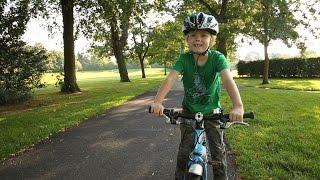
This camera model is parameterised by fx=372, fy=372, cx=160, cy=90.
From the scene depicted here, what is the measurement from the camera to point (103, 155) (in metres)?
7.30

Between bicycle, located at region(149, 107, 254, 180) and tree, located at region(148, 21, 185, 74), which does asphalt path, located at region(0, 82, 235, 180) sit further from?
tree, located at region(148, 21, 185, 74)

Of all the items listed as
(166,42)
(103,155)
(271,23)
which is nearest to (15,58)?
(103,155)

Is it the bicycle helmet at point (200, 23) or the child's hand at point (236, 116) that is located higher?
the bicycle helmet at point (200, 23)

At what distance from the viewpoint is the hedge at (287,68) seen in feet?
120

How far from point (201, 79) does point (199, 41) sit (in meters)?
0.43

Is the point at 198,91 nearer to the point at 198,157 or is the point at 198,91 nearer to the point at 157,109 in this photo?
the point at 157,109

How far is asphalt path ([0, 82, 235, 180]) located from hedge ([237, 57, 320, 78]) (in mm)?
29989

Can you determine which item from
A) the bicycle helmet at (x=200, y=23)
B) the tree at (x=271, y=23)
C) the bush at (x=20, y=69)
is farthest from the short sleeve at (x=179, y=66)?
the tree at (x=271, y=23)

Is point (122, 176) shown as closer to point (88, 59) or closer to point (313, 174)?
point (313, 174)

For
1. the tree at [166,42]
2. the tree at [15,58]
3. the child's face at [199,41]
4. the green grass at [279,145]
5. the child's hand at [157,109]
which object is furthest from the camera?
the tree at [166,42]

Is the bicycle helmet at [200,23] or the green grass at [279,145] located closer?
the bicycle helmet at [200,23]

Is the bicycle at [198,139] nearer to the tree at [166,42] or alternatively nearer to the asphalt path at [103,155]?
the asphalt path at [103,155]

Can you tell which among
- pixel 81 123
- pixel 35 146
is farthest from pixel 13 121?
pixel 35 146

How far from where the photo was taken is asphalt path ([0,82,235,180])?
242 inches
